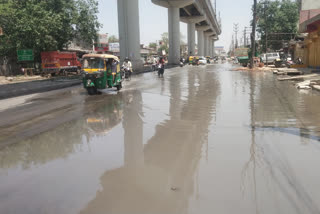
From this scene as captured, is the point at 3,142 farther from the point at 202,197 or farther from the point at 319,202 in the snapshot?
the point at 319,202

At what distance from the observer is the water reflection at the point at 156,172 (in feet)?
11.1

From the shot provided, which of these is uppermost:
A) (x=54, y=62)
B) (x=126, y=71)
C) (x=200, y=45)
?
(x=200, y=45)

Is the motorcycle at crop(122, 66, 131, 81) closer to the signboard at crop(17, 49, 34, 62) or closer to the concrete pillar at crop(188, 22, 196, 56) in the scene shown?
the signboard at crop(17, 49, 34, 62)

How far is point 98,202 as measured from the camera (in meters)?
3.43

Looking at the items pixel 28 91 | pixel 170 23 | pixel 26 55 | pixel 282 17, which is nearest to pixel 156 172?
pixel 28 91

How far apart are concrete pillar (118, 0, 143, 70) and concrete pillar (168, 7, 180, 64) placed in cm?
2117

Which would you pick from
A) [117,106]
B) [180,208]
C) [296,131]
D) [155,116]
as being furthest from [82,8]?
[180,208]

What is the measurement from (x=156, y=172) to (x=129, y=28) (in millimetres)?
32002

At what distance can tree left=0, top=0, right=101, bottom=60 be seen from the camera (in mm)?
28875

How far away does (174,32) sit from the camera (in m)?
55.3

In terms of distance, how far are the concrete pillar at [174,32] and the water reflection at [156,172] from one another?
1954 inches

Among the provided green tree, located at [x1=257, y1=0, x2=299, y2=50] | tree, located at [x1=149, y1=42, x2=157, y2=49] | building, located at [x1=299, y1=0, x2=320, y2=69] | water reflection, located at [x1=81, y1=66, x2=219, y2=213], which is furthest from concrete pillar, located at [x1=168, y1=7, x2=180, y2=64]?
tree, located at [x1=149, y1=42, x2=157, y2=49]

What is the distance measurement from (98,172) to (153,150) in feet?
4.29

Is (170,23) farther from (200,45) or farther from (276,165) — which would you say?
(276,165)
